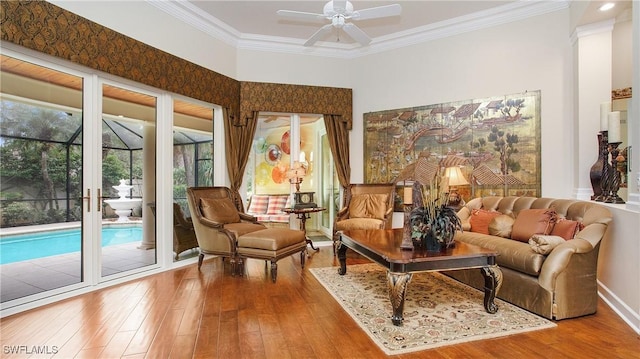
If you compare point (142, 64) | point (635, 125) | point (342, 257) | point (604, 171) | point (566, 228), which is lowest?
point (342, 257)

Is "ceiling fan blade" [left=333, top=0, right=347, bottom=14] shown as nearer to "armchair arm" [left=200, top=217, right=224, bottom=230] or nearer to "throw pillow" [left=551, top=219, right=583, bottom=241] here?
"armchair arm" [left=200, top=217, right=224, bottom=230]

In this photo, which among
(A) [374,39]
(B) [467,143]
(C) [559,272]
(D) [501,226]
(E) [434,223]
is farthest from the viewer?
(A) [374,39]

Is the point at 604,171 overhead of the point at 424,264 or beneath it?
overhead

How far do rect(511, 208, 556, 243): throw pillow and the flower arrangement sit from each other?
39.6 inches

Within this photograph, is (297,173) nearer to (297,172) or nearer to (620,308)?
(297,172)

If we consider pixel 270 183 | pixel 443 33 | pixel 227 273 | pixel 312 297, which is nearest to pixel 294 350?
pixel 312 297

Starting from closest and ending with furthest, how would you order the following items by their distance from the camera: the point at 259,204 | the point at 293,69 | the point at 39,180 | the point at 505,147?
1. the point at 39,180
2. the point at 505,147
3. the point at 293,69
4. the point at 259,204

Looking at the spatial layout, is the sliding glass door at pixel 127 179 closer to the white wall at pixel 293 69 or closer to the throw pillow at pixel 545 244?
the white wall at pixel 293 69

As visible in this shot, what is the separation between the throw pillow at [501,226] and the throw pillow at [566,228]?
54 cm

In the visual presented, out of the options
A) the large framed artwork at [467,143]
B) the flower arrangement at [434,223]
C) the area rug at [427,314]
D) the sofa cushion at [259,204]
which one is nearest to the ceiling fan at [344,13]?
the flower arrangement at [434,223]

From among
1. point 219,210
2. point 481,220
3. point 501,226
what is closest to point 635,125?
point 501,226

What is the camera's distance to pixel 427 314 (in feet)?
9.68

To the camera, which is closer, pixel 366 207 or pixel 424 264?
pixel 424 264

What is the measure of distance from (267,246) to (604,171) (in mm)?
4021
